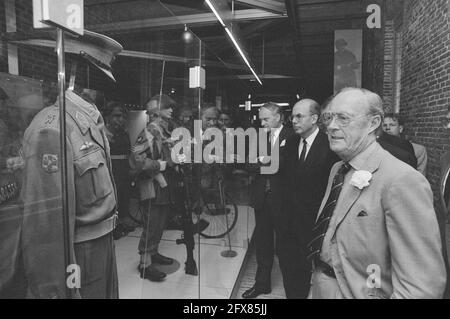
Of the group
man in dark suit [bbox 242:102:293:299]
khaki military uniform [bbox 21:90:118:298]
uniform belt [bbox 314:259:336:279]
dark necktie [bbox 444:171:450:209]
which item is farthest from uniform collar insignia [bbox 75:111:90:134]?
dark necktie [bbox 444:171:450:209]

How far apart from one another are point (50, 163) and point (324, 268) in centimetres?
111

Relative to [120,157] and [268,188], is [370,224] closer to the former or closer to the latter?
[120,157]

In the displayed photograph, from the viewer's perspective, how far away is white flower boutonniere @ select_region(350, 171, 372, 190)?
104 cm

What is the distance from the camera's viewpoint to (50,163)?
1.06 m

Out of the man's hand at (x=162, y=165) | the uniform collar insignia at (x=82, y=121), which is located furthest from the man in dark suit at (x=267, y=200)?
the uniform collar insignia at (x=82, y=121)

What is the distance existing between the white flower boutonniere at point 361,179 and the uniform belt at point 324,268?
0.36m

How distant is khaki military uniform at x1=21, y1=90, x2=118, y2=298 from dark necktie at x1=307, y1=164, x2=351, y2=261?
87 centimetres

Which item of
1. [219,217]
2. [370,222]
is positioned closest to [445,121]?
[219,217]

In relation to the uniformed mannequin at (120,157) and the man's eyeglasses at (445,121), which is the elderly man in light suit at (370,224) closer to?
the uniformed mannequin at (120,157)

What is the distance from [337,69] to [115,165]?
16.9 feet

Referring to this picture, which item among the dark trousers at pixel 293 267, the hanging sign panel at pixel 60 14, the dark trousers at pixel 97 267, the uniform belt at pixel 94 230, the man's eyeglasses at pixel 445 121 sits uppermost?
the hanging sign panel at pixel 60 14

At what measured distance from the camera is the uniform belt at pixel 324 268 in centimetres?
118

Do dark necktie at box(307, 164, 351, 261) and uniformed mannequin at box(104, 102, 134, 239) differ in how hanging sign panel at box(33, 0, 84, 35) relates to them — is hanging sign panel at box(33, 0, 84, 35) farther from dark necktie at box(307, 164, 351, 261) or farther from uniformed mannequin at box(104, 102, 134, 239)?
dark necktie at box(307, 164, 351, 261)
